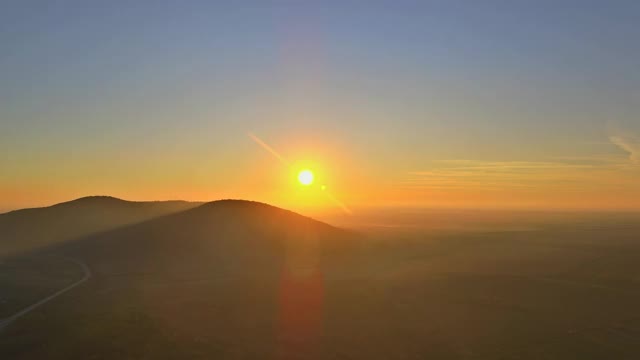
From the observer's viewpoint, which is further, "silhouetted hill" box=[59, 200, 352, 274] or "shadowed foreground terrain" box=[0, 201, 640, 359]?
"silhouetted hill" box=[59, 200, 352, 274]

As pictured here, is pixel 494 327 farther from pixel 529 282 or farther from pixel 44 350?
pixel 44 350

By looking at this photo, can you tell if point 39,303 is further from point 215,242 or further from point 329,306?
point 215,242

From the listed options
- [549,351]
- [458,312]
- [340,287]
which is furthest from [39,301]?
[549,351]

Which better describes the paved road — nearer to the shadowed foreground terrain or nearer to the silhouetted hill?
the shadowed foreground terrain

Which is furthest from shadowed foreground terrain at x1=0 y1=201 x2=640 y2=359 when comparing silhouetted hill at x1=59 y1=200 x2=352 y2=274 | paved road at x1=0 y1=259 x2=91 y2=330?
paved road at x1=0 y1=259 x2=91 y2=330

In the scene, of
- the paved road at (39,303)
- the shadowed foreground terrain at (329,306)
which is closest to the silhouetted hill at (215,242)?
the shadowed foreground terrain at (329,306)

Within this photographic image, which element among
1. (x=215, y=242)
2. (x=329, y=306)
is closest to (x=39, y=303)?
(x=329, y=306)
